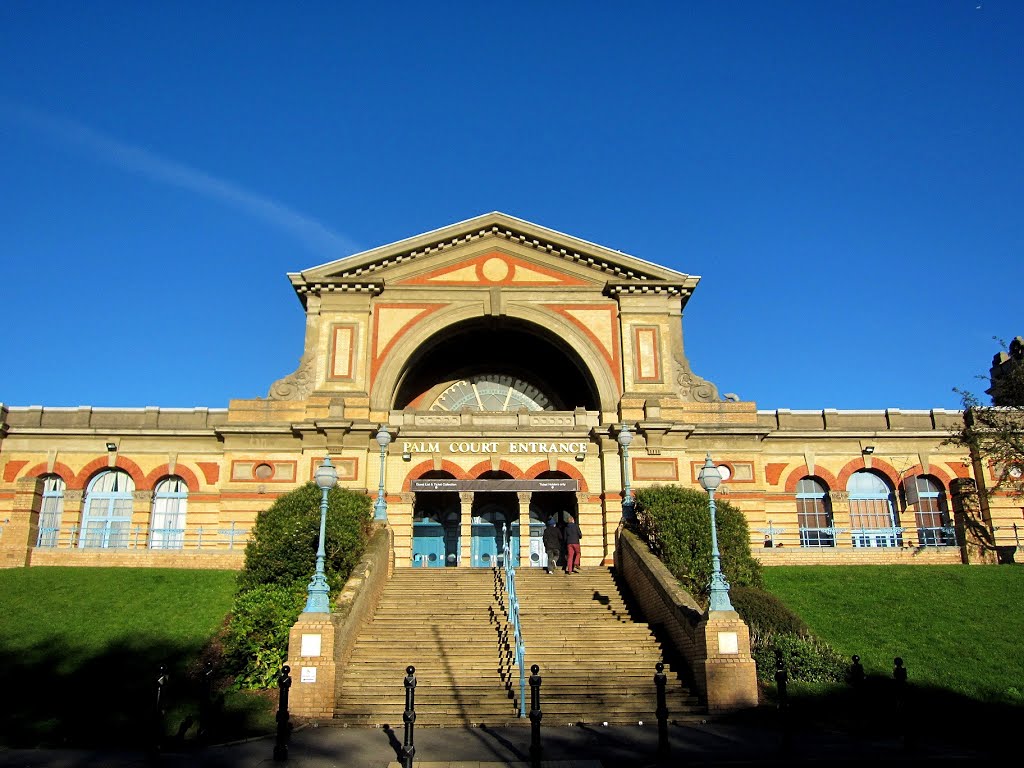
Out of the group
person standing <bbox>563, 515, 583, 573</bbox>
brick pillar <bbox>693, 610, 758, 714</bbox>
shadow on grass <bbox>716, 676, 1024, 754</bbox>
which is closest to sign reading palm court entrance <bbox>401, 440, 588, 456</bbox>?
person standing <bbox>563, 515, 583, 573</bbox>

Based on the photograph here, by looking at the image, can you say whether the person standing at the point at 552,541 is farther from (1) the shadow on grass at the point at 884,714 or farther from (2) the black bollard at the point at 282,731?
(2) the black bollard at the point at 282,731

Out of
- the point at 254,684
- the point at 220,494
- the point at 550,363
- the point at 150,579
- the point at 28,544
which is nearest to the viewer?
the point at 254,684

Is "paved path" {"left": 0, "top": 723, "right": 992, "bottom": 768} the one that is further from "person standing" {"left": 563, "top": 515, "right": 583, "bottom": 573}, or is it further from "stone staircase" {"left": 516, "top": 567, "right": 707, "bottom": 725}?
"person standing" {"left": 563, "top": 515, "right": 583, "bottom": 573}

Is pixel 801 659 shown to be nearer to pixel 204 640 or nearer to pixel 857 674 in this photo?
pixel 857 674

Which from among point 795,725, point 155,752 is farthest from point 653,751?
point 155,752

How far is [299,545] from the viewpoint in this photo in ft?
69.3

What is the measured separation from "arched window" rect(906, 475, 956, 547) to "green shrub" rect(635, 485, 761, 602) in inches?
462

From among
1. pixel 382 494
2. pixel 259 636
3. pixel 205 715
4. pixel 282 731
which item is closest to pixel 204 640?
pixel 259 636

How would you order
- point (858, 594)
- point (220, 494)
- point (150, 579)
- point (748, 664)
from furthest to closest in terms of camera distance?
point (220, 494), point (150, 579), point (858, 594), point (748, 664)

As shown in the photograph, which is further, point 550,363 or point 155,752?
point 550,363

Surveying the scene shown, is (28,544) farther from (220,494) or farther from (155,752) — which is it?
(155,752)

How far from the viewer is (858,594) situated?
70.2 ft

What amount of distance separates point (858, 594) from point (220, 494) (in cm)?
1969

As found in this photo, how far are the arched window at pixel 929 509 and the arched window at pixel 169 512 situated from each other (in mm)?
25711
